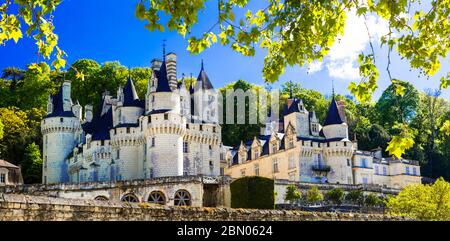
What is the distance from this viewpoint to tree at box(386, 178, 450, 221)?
3788 cm

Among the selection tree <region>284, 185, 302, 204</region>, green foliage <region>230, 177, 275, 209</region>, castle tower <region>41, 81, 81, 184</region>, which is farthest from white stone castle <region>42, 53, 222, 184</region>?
green foliage <region>230, 177, 275, 209</region>

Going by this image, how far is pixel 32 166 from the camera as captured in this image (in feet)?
202

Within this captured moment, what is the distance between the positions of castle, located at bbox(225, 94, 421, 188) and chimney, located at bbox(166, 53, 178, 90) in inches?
454

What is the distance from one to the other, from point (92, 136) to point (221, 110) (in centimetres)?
2066

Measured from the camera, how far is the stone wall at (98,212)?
1373 centimetres

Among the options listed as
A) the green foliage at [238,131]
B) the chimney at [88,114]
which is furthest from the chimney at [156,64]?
the green foliage at [238,131]

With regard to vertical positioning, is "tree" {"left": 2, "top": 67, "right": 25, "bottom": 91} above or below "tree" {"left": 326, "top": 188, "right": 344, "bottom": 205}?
above

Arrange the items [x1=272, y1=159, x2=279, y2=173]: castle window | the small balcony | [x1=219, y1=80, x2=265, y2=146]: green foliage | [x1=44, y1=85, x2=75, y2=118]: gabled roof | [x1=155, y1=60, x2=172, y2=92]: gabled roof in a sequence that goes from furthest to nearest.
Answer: [x1=219, y1=80, x2=265, y2=146]: green foliage < [x1=272, y1=159, x2=279, y2=173]: castle window < [x1=44, y1=85, x2=75, y2=118]: gabled roof < the small balcony < [x1=155, y1=60, x2=172, y2=92]: gabled roof

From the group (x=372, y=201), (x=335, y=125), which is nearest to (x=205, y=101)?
(x=335, y=125)

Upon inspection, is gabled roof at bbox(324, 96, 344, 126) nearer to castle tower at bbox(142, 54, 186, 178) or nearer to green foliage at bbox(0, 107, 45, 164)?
castle tower at bbox(142, 54, 186, 178)

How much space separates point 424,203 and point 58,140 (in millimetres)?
31980

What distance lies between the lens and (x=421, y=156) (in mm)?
69688

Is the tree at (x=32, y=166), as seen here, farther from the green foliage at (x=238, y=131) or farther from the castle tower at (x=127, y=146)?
the green foliage at (x=238, y=131)

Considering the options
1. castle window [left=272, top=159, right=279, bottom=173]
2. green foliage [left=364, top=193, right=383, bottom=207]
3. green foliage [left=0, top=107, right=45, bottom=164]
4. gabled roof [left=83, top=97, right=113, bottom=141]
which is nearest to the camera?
green foliage [left=364, top=193, right=383, bottom=207]
